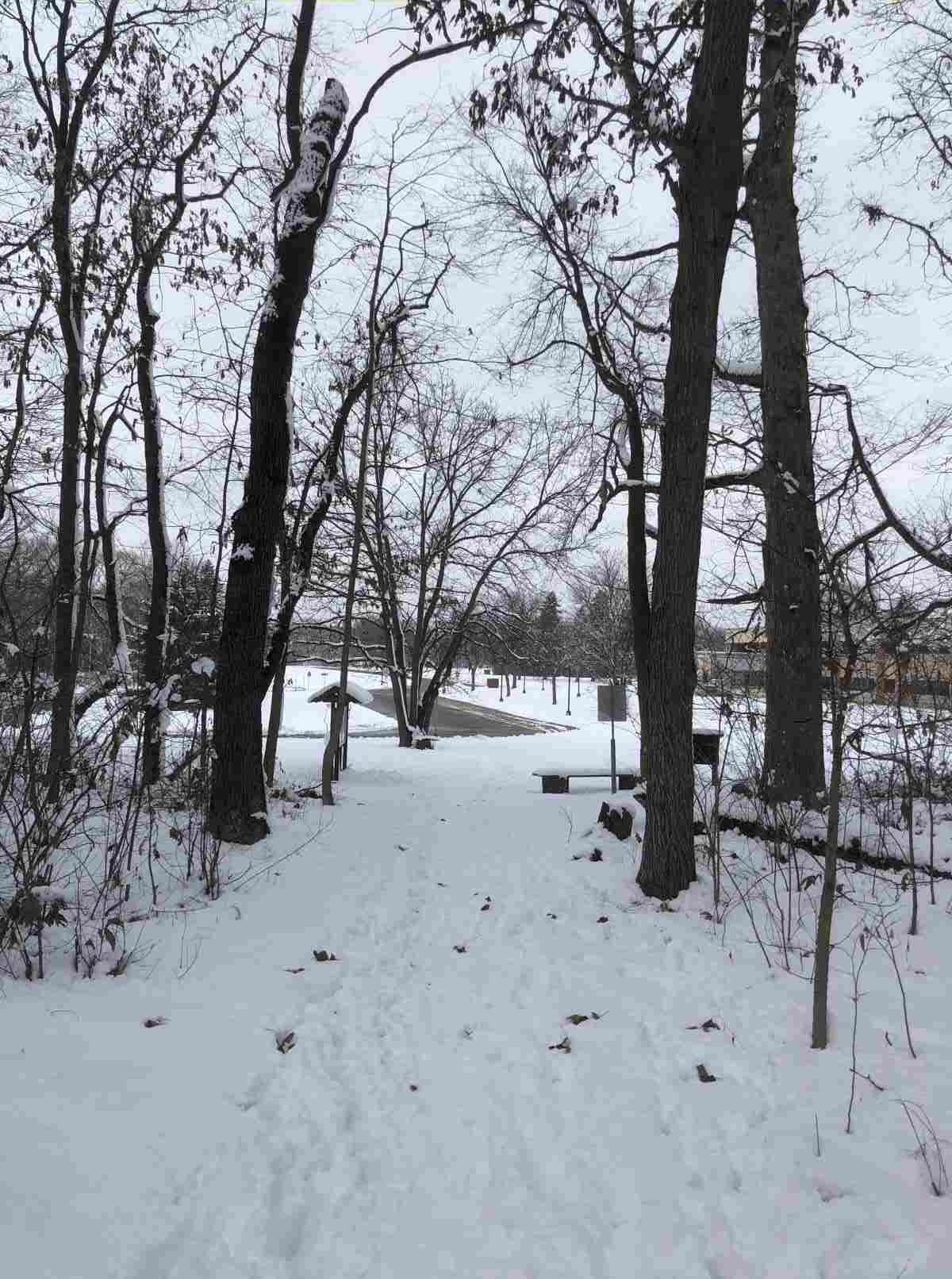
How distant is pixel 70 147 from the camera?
785 cm

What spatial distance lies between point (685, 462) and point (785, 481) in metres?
1.82

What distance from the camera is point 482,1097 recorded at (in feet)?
9.14

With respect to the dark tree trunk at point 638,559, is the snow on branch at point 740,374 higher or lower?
higher

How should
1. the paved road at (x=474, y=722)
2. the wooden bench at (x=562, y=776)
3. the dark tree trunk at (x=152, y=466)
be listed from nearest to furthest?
the dark tree trunk at (x=152, y=466) → the wooden bench at (x=562, y=776) → the paved road at (x=474, y=722)

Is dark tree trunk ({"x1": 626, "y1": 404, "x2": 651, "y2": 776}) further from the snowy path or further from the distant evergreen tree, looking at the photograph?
the distant evergreen tree

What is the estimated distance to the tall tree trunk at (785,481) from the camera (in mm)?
6391

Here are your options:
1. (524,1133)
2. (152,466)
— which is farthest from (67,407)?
(524,1133)

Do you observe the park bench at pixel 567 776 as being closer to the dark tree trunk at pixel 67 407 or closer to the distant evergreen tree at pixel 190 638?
the distant evergreen tree at pixel 190 638

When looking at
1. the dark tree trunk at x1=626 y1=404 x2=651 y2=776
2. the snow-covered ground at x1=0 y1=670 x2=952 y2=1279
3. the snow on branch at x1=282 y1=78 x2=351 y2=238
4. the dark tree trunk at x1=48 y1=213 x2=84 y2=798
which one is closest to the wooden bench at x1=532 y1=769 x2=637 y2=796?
the dark tree trunk at x1=626 y1=404 x2=651 y2=776

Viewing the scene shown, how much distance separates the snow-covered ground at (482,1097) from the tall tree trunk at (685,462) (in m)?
0.51

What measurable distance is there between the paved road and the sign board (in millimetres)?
12371

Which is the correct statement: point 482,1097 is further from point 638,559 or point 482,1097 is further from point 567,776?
point 567,776

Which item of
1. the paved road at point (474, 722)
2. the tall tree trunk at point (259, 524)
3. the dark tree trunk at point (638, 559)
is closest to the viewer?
the tall tree trunk at point (259, 524)

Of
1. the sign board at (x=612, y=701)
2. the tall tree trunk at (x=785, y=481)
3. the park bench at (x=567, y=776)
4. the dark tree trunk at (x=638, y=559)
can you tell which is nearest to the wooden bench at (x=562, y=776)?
the park bench at (x=567, y=776)
